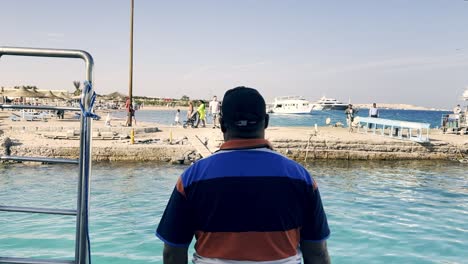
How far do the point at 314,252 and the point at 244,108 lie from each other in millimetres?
879

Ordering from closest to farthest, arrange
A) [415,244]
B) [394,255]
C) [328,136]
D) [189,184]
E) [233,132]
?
1. [189,184]
2. [233,132]
3. [394,255]
4. [415,244]
5. [328,136]

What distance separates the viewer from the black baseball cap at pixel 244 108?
7.27 ft

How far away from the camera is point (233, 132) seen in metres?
2.24

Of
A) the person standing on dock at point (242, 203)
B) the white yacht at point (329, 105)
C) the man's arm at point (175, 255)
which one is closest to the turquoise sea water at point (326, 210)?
the man's arm at point (175, 255)

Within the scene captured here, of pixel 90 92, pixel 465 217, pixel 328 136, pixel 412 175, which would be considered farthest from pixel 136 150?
pixel 90 92

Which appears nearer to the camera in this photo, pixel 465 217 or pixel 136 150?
pixel 465 217

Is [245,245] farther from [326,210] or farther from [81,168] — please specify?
[326,210]

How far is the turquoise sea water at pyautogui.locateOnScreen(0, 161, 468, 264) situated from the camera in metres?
7.93

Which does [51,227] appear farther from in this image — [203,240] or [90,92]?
[203,240]

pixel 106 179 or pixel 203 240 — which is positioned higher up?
pixel 203 240

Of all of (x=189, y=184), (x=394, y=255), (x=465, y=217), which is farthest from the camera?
(x=465, y=217)

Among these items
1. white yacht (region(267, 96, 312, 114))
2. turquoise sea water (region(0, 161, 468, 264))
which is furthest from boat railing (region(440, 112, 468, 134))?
white yacht (region(267, 96, 312, 114))

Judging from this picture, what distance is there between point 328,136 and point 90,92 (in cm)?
1961

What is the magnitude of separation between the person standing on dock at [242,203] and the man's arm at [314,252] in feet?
0.47
